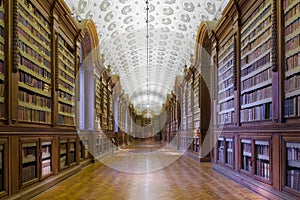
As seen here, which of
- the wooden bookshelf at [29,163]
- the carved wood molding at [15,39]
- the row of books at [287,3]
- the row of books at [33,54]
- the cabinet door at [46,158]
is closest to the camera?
the row of books at [287,3]

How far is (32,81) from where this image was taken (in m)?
5.85

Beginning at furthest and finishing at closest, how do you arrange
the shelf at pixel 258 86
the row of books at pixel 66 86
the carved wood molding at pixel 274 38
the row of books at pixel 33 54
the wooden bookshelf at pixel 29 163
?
the row of books at pixel 66 86
the shelf at pixel 258 86
the row of books at pixel 33 54
the wooden bookshelf at pixel 29 163
the carved wood molding at pixel 274 38

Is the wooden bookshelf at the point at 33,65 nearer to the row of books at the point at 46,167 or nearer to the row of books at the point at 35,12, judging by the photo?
the row of books at the point at 35,12

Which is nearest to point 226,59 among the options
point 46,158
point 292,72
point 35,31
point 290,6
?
point 290,6

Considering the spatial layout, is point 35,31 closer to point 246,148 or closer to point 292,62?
point 292,62

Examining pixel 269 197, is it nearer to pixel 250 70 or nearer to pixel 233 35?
pixel 250 70

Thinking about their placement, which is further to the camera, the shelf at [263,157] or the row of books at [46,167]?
the row of books at [46,167]

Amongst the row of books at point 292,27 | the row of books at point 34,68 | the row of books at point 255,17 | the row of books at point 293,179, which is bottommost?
the row of books at point 293,179

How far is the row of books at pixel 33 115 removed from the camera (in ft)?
17.4

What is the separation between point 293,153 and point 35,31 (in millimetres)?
4748

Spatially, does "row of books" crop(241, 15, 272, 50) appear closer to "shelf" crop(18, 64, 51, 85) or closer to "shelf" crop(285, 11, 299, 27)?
"shelf" crop(285, 11, 299, 27)

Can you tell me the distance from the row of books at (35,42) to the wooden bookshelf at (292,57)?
406 centimetres

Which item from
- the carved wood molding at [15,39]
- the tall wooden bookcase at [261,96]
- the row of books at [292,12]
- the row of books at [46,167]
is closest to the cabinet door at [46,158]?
the row of books at [46,167]

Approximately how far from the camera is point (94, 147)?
1216 centimetres
